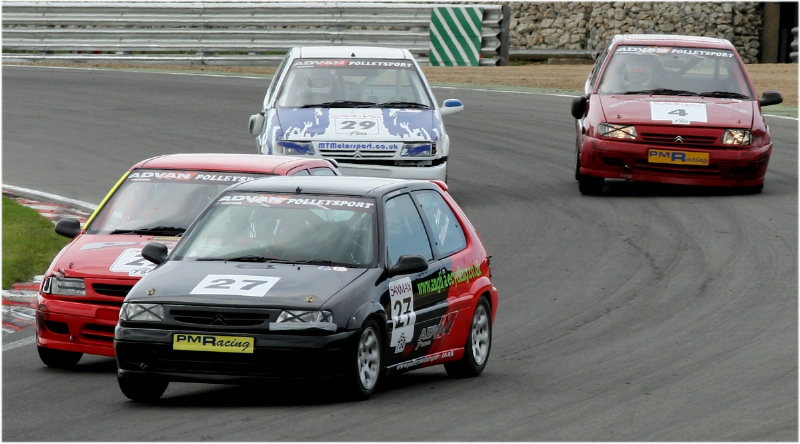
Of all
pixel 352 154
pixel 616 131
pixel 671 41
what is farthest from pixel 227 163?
pixel 671 41

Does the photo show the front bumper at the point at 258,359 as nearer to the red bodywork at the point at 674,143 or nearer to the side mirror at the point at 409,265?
the side mirror at the point at 409,265

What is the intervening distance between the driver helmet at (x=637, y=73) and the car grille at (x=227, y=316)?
10701mm

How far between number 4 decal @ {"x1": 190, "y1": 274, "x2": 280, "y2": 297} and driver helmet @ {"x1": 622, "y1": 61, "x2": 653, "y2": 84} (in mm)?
10400

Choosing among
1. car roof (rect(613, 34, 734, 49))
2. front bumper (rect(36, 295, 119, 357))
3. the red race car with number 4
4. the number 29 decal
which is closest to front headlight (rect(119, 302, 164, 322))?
the red race car with number 4

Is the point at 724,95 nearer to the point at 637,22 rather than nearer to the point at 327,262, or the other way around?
the point at 327,262

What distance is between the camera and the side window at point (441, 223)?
10086 millimetres

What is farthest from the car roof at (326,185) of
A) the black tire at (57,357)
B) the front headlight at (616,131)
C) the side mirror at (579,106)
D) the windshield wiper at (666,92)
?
the windshield wiper at (666,92)

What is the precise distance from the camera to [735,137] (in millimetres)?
17609

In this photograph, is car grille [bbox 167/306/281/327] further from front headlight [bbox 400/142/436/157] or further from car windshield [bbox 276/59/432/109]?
car windshield [bbox 276/59/432/109]

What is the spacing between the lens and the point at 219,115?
25.5 m

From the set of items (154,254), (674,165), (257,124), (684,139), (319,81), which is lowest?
(674,165)

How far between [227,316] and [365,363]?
2.71 feet

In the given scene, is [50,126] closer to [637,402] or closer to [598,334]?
[598,334]

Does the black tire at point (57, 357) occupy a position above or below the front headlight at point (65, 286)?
below
